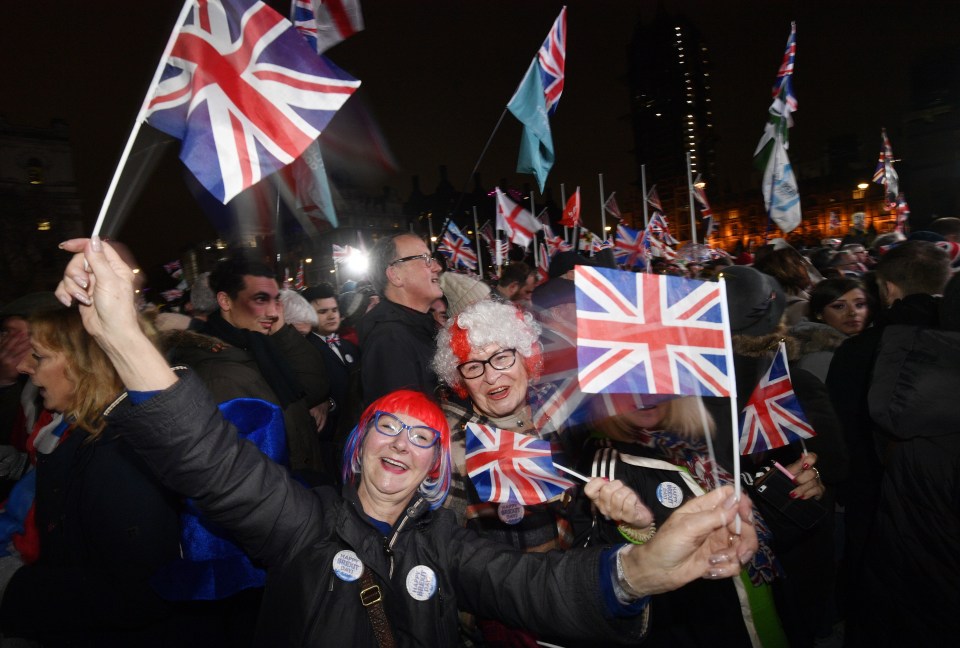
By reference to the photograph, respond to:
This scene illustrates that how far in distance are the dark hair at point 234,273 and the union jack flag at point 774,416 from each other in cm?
324

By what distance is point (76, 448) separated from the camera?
226 centimetres

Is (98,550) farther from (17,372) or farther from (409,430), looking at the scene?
(17,372)

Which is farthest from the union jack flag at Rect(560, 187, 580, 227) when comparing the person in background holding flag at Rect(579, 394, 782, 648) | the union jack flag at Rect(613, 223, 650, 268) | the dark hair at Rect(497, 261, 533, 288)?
the person in background holding flag at Rect(579, 394, 782, 648)

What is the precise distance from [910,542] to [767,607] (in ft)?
2.69

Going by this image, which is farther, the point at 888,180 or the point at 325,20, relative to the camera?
the point at 888,180

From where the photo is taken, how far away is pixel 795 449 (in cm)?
289

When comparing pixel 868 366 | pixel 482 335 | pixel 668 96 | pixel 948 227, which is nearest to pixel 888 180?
pixel 948 227

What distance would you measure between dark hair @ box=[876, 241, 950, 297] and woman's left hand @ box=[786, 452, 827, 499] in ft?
4.57

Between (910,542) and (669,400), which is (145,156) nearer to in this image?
(669,400)

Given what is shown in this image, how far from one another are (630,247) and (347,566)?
43.8 feet

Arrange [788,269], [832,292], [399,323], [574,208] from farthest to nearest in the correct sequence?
1. [574,208]
2. [788,269]
3. [832,292]
4. [399,323]

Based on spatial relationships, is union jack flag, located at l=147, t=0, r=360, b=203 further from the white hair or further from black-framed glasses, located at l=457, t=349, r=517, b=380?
black-framed glasses, located at l=457, t=349, r=517, b=380

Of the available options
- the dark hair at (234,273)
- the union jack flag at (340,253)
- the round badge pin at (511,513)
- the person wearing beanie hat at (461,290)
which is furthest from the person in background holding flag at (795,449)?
the union jack flag at (340,253)

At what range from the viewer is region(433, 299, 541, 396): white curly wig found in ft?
9.46
